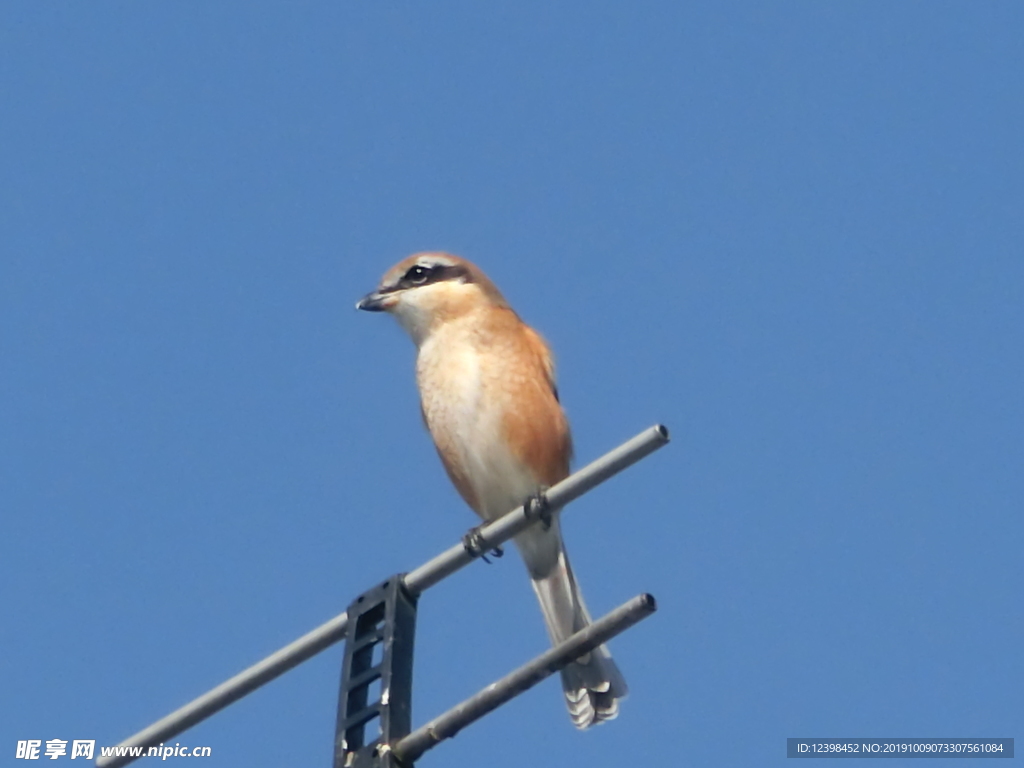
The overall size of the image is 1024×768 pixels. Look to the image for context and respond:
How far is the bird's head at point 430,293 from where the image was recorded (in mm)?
8445

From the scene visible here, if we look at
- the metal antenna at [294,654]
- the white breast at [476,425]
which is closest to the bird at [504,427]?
the white breast at [476,425]

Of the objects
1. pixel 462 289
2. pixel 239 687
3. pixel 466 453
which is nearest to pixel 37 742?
pixel 466 453

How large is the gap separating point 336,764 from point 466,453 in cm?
420

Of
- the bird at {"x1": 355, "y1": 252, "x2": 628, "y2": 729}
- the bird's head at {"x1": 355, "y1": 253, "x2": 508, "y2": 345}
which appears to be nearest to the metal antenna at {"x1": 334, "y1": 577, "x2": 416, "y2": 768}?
the bird at {"x1": 355, "y1": 252, "x2": 628, "y2": 729}

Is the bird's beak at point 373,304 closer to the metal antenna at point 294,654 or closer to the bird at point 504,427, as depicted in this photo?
the bird at point 504,427

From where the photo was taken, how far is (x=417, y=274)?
347 inches

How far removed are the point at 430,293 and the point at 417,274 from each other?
1.00ft

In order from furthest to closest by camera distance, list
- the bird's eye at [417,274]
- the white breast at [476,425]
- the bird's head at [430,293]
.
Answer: the bird's eye at [417,274] → the bird's head at [430,293] → the white breast at [476,425]

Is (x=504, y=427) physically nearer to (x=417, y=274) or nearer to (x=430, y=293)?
(x=430, y=293)

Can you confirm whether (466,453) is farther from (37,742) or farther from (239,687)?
(239,687)

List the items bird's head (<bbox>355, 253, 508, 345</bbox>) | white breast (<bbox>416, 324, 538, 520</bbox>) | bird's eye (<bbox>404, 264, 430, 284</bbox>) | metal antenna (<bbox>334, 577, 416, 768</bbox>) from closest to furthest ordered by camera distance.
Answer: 1. metal antenna (<bbox>334, 577, 416, 768</bbox>)
2. white breast (<bbox>416, 324, 538, 520</bbox>)
3. bird's head (<bbox>355, 253, 508, 345</bbox>)
4. bird's eye (<bbox>404, 264, 430, 284</bbox>)

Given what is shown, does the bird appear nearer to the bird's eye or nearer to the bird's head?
the bird's head

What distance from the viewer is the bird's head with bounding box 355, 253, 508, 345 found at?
27.7 ft

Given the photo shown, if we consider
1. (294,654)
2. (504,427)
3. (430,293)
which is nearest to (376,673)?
(294,654)
